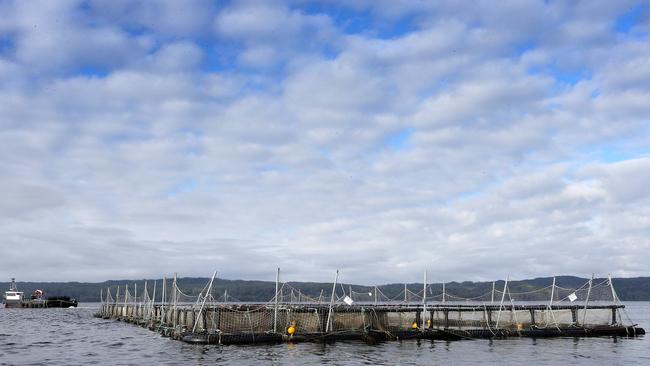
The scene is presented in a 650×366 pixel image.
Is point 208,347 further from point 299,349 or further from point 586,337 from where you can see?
→ point 586,337

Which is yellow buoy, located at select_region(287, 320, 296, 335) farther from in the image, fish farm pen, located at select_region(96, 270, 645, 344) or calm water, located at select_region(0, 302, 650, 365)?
calm water, located at select_region(0, 302, 650, 365)

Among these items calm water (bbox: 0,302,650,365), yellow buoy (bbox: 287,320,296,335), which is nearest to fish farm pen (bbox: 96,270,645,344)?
yellow buoy (bbox: 287,320,296,335)

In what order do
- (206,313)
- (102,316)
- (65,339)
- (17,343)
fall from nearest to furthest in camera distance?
(206,313)
(17,343)
(65,339)
(102,316)

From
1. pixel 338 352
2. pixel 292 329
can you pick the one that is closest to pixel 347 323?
pixel 292 329

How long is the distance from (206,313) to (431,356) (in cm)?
2631

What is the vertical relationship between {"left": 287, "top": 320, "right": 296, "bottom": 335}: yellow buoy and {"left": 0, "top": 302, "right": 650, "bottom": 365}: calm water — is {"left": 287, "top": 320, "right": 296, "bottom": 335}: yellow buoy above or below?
above

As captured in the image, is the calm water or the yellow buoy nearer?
the calm water

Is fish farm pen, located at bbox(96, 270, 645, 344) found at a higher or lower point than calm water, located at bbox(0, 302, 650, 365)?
higher

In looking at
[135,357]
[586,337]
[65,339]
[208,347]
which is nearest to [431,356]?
[208,347]

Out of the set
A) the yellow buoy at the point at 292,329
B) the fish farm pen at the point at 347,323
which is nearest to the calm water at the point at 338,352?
the fish farm pen at the point at 347,323

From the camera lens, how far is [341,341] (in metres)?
72.4

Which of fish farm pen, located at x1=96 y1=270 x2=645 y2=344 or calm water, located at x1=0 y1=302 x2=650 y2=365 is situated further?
fish farm pen, located at x1=96 y1=270 x2=645 y2=344

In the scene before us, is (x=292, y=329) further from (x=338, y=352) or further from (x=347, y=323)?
(x=347, y=323)

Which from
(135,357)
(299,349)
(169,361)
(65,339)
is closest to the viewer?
(169,361)
